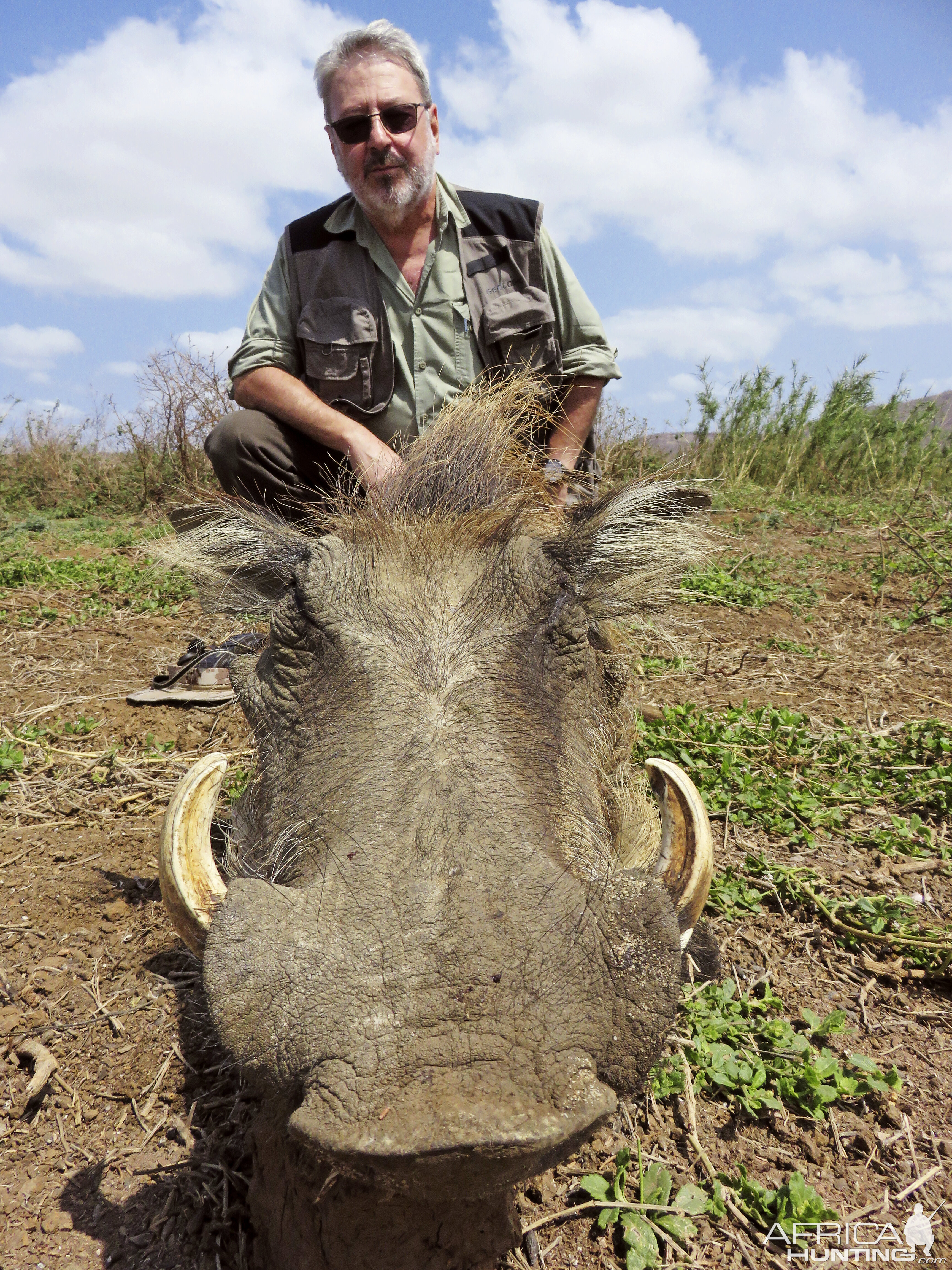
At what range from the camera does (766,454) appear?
10.8m

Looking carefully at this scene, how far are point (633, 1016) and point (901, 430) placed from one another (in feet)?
38.8

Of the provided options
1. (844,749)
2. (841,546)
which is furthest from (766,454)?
(844,749)

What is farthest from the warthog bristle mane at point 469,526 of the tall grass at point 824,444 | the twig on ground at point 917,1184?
the tall grass at point 824,444

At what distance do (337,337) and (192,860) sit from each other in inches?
105

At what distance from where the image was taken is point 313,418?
343cm

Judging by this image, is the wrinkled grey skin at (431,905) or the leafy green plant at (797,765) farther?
the leafy green plant at (797,765)

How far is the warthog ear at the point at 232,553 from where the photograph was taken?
8.18 feet

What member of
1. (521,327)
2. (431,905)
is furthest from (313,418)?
(431,905)

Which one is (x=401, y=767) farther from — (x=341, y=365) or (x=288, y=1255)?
(x=341, y=365)

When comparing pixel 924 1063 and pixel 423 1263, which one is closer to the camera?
pixel 423 1263

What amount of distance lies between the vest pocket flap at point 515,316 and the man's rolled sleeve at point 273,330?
0.91 m

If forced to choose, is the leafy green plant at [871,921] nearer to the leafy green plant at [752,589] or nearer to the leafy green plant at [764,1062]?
the leafy green plant at [764,1062]

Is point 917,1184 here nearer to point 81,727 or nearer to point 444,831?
point 444,831

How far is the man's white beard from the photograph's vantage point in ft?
12.0
